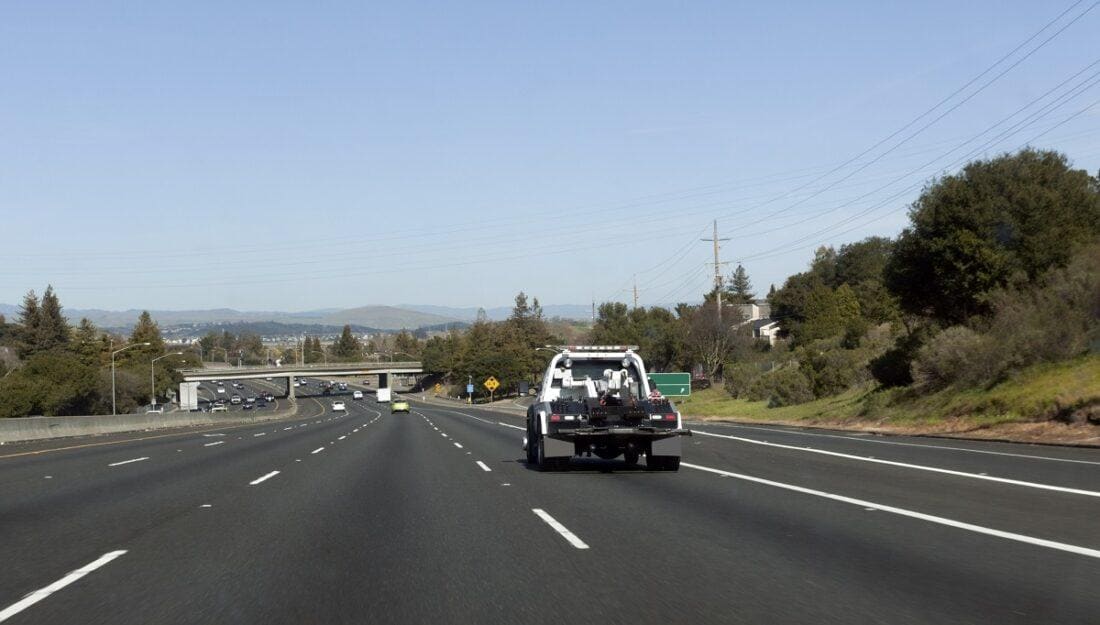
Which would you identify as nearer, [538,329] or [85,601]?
[85,601]

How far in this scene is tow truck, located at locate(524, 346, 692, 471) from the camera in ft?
60.0

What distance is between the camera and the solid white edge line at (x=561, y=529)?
10.4m

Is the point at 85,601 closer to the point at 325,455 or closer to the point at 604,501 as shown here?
the point at 604,501

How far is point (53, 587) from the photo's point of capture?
834 centimetres

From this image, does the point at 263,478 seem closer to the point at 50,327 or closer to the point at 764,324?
the point at 764,324

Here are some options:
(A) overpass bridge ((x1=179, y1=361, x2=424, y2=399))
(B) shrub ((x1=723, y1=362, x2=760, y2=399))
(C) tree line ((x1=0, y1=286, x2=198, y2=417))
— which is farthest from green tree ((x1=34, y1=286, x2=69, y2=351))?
(B) shrub ((x1=723, y1=362, x2=760, y2=399))

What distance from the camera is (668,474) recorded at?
728 inches

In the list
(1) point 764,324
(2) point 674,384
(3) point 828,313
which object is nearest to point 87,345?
(1) point 764,324

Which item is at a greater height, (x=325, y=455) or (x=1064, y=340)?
(x=1064, y=340)

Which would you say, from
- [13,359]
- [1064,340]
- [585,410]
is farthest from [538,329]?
[585,410]

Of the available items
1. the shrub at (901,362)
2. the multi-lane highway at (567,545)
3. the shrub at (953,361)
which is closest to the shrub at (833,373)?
the shrub at (901,362)

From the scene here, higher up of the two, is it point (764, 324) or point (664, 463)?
point (764, 324)

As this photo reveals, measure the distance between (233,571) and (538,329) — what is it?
186402 millimetres

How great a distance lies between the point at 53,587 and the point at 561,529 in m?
5.13
